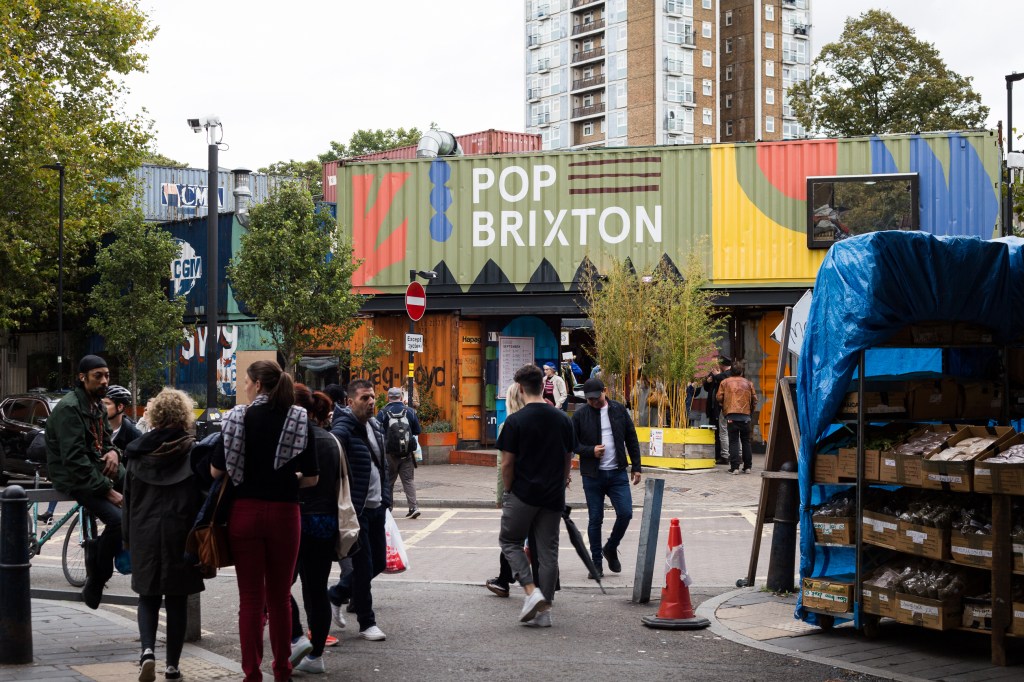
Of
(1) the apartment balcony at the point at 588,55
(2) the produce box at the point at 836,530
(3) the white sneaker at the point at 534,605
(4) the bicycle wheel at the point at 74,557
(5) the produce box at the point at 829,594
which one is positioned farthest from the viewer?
(1) the apartment balcony at the point at 588,55

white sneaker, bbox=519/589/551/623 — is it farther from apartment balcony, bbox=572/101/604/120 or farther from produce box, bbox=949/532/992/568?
apartment balcony, bbox=572/101/604/120

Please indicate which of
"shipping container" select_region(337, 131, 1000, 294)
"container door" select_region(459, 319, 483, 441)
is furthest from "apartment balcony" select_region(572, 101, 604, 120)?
"container door" select_region(459, 319, 483, 441)

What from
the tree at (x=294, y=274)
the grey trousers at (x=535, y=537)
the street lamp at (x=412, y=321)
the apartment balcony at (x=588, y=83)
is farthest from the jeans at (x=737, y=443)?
the apartment balcony at (x=588, y=83)

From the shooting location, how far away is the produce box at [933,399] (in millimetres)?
8867

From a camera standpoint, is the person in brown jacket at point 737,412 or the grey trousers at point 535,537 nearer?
the grey trousers at point 535,537

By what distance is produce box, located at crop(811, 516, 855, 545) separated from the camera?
326 inches

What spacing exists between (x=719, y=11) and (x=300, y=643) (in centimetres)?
10043

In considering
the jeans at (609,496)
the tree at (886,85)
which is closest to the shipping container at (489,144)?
the tree at (886,85)

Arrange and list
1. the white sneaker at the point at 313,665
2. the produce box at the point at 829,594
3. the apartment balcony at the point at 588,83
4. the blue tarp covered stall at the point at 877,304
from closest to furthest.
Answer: the white sneaker at the point at 313,665
the blue tarp covered stall at the point at 877,304
the produce box at the point at 829,594
the apartment balcony at the point at 588,83

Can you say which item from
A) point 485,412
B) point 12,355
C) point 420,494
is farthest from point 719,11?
point 420,494

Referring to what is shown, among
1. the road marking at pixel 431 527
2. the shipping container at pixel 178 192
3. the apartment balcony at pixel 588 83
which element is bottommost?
the road marking at pixel 431 527

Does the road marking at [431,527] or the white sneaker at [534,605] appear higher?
the white sneaker at [534,605]

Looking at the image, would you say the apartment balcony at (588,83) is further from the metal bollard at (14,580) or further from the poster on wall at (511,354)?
the metal bollard at (14,580)

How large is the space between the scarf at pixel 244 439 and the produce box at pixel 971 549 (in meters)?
4.17
